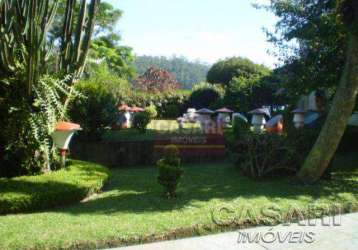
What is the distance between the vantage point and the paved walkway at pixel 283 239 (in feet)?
17.9

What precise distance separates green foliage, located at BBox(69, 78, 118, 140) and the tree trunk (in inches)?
256

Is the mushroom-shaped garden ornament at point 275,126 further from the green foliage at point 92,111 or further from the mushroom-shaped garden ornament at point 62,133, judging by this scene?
the mushroom-shaped garden ornament at point 62,133

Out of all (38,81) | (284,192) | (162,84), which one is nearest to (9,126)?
(38,81)

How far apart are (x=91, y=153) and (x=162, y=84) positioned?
105 feet

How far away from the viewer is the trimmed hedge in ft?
22.0

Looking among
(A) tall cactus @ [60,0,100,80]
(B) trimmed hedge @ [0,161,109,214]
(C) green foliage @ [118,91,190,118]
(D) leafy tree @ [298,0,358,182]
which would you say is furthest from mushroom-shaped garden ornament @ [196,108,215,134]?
(C) green foliage @ [118,91,190,118]

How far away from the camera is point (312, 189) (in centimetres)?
857

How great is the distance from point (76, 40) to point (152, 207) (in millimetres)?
4522

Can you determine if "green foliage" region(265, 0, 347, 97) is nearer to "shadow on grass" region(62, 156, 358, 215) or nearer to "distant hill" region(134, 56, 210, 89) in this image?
"shadow on grass" region(62, 156, 358, 215)

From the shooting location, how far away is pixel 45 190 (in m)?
7.10

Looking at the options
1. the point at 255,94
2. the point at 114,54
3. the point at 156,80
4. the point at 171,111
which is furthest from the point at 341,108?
the point at 156,80

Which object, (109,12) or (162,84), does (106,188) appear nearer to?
(109,12)

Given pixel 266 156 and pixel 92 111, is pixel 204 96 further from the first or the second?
pixel 266 156

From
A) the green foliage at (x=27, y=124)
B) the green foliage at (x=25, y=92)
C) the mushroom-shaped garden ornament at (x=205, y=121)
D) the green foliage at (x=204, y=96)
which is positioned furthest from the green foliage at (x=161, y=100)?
the green foliage at (x=27, y=124)
